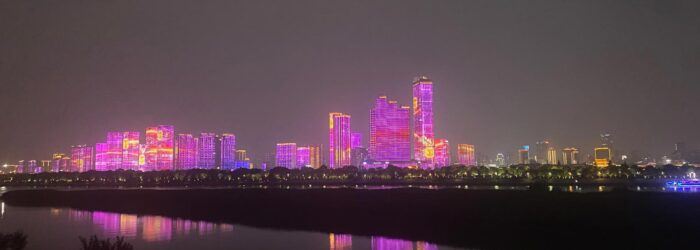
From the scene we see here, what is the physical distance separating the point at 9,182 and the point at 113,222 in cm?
13881

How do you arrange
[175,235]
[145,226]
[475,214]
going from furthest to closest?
[145,226], [475,214], [175,235]

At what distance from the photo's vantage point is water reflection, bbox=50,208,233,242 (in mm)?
40656

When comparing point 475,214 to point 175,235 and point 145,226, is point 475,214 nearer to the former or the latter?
point 175,235

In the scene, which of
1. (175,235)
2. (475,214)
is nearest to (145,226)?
(175,235)

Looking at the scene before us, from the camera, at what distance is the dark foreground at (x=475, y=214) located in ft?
105

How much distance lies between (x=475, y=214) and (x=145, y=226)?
2879 cm

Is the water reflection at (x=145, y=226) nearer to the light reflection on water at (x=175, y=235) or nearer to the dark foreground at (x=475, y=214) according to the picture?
the light reflection on water at (x=175, y=235)

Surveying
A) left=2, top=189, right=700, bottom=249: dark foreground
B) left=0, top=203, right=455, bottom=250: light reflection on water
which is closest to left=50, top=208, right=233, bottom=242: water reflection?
left=0, top=203, right=455, bottom=250: light reflection on water

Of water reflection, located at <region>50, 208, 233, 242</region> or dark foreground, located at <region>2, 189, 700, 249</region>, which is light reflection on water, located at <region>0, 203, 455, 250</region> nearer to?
water reflection, located at <region>50, 208, 233, 242</region>

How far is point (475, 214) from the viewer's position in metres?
41.2

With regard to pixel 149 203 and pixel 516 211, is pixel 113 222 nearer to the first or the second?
pixel 149 203

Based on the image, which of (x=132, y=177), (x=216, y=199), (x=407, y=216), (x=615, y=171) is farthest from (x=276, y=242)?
(x=132, y=177)

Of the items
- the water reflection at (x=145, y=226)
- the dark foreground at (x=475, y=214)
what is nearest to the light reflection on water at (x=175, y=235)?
the water reflection at (x=145, y=226)

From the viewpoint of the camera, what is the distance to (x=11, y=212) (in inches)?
2436
